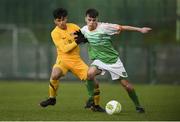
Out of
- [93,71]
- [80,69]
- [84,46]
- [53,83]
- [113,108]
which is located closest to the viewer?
[113,108]

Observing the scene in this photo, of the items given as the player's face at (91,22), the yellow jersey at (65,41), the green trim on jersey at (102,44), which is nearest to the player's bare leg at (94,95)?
the green trim on jersey at (102,44)

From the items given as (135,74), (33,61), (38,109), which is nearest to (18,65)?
(33,61)

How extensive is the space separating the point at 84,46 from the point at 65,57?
15.9m

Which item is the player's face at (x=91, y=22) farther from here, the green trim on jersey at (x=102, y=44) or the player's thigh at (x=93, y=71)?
the player's thigh at (x=93, y=71)

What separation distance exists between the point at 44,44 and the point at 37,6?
7.28ft

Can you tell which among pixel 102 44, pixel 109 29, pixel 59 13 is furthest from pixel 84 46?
pixel 109 29

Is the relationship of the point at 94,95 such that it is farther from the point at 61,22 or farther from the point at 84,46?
the point at 84,46

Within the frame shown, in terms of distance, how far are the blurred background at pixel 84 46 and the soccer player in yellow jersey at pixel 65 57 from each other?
47.9 ft

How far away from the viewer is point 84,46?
30.5 metres

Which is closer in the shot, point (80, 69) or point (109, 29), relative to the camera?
point (109, 29)

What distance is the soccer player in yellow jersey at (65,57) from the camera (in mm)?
14375

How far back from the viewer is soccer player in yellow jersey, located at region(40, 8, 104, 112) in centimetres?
1438

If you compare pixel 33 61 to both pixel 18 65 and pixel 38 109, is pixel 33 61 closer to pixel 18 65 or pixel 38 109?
pixel 18 65

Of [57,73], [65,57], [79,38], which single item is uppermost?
[79,38]
